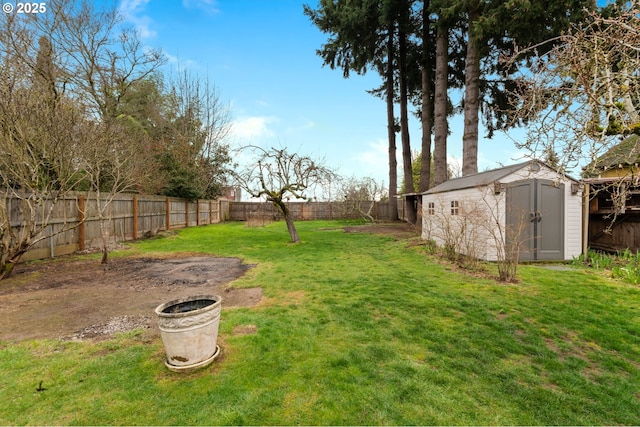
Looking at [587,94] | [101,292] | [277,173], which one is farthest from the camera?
[277,173]

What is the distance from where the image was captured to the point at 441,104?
42.3ft

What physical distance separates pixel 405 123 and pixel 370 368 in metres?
16.6

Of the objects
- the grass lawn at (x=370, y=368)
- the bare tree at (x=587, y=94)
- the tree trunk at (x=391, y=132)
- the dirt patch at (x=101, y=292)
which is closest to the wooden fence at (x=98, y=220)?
the dirt patch at (x=101, y=292)

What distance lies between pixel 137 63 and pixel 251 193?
10708 mm

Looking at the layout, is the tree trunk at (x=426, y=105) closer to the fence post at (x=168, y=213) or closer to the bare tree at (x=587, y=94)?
the bare tree at (x=587, y=94)

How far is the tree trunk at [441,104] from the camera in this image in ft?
40.7

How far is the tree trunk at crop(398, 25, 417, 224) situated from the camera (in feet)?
50.5

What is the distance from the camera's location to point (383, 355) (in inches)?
108

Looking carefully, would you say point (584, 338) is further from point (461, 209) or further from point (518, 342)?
point (461, 209)

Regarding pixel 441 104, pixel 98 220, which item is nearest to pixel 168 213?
pixel 98 220

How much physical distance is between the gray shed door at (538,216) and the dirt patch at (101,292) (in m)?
6.10

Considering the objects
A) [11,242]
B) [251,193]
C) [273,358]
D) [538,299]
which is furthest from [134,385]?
[251,193]

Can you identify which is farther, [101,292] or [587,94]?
[101,292]
